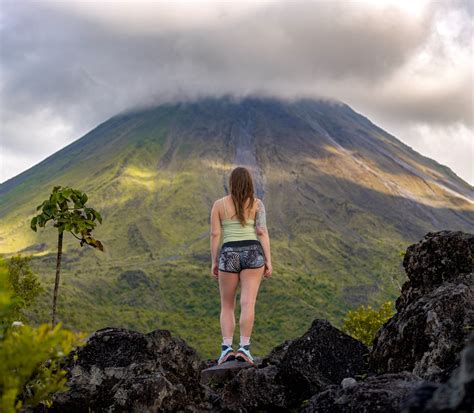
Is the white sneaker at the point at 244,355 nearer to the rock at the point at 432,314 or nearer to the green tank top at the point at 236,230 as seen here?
the green tank top at the point at 236,230

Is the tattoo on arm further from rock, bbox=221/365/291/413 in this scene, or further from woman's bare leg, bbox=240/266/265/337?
rock, bbox=221/365/291/413

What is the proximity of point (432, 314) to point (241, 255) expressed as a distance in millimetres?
3700

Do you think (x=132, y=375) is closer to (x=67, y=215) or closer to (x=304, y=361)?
(x=304, y=361)

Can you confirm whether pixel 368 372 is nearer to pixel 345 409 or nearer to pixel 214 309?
pixel 345 409

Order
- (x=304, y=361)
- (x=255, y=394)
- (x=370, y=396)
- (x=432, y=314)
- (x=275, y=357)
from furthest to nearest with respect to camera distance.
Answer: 1. (x=275, y=357)
2. (x=304, y=361)
3. (x=255, y=394)
4. (x=432, y=314)
5. (x=370, y=396)

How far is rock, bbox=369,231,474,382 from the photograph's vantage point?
8.41m

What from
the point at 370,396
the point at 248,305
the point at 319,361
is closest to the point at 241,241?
the point at 248,305

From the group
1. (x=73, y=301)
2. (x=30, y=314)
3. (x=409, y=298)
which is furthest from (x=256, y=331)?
(x=409, y=298)

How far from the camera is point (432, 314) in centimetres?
877

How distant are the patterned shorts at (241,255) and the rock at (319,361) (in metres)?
1.74

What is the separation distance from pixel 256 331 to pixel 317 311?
28427mm

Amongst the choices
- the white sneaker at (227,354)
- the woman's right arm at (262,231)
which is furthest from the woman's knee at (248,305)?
the white sneaker at (227,354)

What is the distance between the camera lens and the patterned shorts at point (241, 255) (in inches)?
425

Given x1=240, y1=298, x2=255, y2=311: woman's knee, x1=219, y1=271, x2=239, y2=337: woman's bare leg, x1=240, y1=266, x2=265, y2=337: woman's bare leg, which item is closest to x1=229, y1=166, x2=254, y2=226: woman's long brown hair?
x1=240, y1=266, x2=265, y2=337: woman's bare leg
